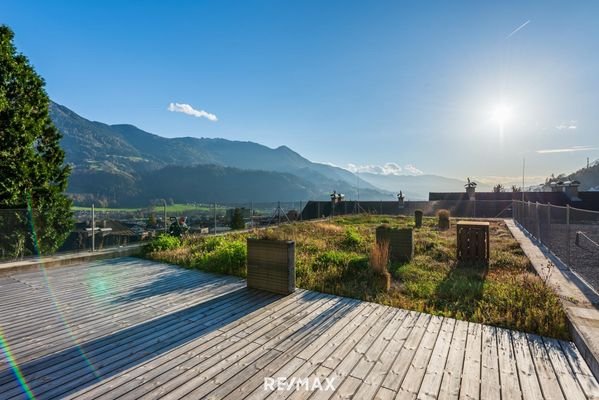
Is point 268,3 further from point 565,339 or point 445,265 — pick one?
point 565,339

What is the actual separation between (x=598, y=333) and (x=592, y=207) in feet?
→ 76.1

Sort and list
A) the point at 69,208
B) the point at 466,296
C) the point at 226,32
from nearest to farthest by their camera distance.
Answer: the point at 466,296
the point at 69,208
the point at 226,32

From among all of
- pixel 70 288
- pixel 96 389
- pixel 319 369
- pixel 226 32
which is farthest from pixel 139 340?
pixel 226 32

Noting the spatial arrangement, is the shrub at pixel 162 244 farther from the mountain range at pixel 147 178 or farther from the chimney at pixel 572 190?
the mountain range at pixel 147 178

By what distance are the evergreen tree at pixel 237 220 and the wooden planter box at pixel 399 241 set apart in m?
6.95

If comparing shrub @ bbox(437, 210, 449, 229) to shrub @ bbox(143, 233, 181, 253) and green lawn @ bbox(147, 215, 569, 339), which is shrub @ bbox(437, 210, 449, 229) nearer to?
green lawn @ bbox(147, 215, 569, 339)

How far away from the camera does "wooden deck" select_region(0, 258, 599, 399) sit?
2172 millimetres

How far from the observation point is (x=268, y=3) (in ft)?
33.5

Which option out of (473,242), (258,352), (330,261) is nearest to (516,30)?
(473,242)

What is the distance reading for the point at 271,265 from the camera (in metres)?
4.46

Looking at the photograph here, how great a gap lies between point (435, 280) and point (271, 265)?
10.3 ft

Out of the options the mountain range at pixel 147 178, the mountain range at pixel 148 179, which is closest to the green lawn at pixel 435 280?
the mountain range at pixel 148 179

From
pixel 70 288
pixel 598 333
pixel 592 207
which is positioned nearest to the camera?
pixel 598 333

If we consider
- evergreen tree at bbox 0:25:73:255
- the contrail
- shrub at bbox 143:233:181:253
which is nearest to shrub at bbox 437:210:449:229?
the contrail
